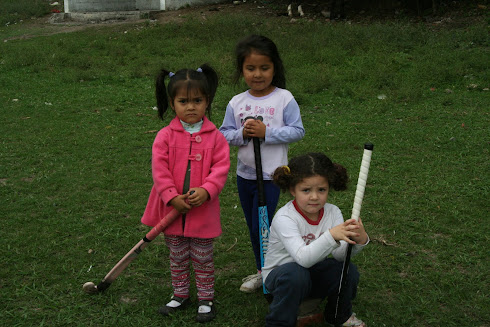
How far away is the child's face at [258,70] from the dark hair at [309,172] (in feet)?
1.78

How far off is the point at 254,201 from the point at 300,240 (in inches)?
25.2

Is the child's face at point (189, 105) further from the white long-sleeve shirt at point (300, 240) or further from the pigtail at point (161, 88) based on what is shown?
the white long-sleeve shirt at point (300, 240)

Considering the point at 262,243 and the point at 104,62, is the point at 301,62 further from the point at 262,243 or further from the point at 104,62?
the point at 262,243

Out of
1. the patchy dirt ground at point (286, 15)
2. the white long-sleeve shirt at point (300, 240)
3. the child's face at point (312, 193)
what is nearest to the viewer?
the white long-sleeve shirt at point (300, 240)

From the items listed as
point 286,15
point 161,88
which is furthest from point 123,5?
point 161,88

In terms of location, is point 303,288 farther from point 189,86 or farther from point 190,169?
point 189,86

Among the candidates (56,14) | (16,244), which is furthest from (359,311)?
(56,14)

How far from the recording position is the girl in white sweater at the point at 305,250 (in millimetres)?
2514

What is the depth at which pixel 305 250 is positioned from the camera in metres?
2.46

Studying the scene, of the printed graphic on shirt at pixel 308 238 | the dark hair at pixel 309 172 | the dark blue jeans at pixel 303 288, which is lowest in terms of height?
the dark blue jeans at pixel 303 288

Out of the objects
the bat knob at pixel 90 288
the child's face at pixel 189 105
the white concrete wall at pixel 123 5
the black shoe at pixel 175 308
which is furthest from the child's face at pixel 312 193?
the white concrete wall at pixel 123 5

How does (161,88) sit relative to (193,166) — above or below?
above

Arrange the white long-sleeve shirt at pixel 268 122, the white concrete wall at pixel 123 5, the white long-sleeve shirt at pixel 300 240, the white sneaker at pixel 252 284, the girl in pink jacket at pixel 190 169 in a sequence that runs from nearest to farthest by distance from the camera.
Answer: the white long-sleeve shirt at pixel 300 240 < the girl in pink jacket at pixel 190 169 < the white long-sleeve shirt at pixel 268 122 < the white sneaker at pixel 252 284 < the white concrete wall at pixel 123 5

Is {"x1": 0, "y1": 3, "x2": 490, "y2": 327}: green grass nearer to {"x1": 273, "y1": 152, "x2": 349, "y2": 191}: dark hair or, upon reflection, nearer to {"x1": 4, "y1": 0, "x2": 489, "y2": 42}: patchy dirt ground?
{"x1": 273, "y1": 152, "x2": 349, "y2": 191}: dark hair
